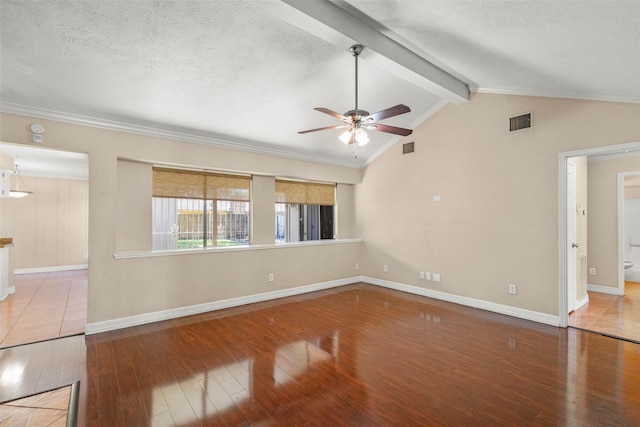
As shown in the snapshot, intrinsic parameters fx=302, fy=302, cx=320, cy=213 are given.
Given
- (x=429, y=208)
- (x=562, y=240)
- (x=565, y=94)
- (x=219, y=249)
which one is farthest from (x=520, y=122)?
(x=219, y=249)

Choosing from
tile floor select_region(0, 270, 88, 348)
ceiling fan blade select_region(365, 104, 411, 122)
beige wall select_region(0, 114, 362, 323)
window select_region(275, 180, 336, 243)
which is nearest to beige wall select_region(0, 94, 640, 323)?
beige wall select_region(0, 114, 362, 323)

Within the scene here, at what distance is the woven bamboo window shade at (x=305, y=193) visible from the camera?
228 inches

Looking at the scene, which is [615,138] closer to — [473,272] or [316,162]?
[473,272]

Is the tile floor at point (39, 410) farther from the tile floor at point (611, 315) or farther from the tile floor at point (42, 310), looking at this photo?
the tile floor at point (611, 315)

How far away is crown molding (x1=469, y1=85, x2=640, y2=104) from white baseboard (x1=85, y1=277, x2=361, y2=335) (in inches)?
167

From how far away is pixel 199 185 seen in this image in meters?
4.77

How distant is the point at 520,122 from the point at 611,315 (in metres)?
2.98

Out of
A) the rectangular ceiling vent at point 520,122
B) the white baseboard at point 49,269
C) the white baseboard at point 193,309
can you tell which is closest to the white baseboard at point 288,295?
the white baseboard at point 193,309

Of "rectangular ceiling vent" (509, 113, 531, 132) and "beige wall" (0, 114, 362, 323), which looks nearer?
"beige wall" (0, 114, 362, 323)

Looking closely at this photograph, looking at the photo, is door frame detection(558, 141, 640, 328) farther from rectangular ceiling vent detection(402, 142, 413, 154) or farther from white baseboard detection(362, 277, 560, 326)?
rectangular ceiling vent detection(402, 142, 413, 154)

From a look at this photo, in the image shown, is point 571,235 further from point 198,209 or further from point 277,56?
point 198,209

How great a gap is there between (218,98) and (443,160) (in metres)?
3.66

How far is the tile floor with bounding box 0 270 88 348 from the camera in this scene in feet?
12.1

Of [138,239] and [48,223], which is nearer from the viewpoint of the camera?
[138,239]
